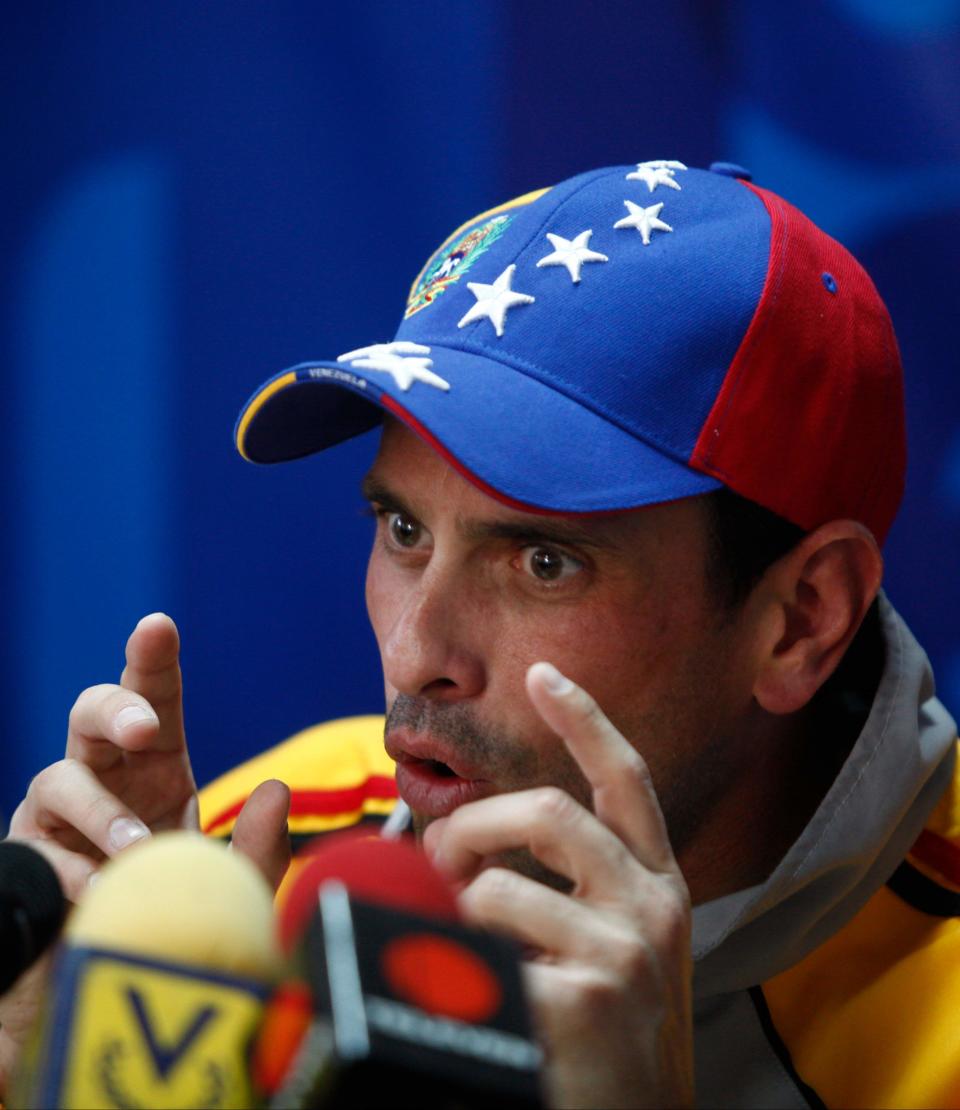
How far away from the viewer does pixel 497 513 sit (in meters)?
1.16

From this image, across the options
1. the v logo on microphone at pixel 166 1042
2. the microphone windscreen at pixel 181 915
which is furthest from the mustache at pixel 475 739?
the v logo on microphone at pixel 166 1042

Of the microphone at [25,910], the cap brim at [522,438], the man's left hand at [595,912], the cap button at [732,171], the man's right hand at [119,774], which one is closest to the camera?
the microphone at [25,910]

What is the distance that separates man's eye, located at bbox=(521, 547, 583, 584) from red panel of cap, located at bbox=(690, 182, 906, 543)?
14 centimetres

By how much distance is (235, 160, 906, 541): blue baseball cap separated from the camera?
113cm

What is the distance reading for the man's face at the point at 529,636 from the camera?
1.14 m

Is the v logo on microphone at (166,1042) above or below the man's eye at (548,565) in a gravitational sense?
above

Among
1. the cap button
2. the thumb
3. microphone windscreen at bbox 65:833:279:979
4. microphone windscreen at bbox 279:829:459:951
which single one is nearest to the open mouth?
the thumb

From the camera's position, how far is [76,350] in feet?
6.66

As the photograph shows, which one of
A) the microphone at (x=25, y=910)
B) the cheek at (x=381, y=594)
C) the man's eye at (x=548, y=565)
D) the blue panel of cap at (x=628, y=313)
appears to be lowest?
the cheek at (x=381, y=594)

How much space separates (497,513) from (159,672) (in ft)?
1.26

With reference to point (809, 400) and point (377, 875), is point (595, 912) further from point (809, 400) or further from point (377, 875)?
point (809, 400)

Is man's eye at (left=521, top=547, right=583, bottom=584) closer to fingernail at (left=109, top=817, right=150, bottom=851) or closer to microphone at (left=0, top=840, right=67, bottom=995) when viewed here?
fingernail at (left=109, top=817, right=150, bottom=851)

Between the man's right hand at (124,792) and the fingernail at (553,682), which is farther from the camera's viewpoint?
the man's right hand at (124,792)

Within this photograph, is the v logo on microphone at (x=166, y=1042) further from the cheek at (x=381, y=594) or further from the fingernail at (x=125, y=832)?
the cheek at (x=381, y=594)
